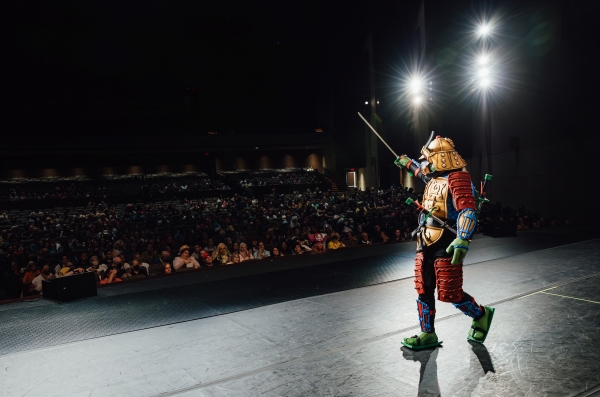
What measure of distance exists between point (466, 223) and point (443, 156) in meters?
0.68

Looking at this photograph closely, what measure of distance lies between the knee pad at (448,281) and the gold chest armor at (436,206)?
0.22m

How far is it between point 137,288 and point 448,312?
4.57 meters

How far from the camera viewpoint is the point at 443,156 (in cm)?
367

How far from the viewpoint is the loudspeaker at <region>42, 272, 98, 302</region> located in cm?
561

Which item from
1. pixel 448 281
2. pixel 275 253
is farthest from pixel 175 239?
pixel 448 281

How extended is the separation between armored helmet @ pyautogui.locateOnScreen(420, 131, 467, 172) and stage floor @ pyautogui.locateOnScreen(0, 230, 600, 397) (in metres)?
1.55

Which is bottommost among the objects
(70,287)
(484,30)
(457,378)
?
(457,378)

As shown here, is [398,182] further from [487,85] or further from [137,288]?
[137,288]

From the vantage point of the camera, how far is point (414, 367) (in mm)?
3062

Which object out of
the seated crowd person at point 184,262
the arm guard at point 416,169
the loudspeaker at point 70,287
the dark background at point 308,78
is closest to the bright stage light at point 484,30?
the dark background at point 308,78

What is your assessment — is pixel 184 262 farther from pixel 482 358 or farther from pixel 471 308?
pixel 482 358

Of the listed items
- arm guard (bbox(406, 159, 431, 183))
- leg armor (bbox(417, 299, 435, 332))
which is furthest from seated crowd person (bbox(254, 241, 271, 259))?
leg armor (bbox(417, 299, 435, 332))

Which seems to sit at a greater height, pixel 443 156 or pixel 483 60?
pixel 483 60

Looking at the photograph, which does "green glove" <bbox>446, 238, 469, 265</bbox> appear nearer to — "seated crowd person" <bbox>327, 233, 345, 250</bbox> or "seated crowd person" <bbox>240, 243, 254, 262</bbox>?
"seated crowd person" <bbox>240, 243, 254, 262</bbox>
